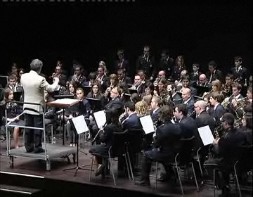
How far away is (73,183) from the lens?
909cm

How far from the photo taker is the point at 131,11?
18.6m

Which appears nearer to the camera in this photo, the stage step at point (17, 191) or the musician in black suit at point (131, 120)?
the musician in black suit at point (131, 120)

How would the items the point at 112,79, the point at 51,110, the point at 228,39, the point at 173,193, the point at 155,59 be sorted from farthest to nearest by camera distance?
the point at 155,59
the point at 228,39
the point at 112,79
the point at 51,110
the point at 173,193

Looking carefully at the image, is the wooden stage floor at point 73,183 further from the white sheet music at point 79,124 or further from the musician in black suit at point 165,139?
the white sheet music at point 79,124

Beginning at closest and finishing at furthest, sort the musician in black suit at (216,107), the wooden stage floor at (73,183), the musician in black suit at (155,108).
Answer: the wooden stage floor at (73,183)
the musician in black suit at (216,107)
the musician in black suit at (155,108)

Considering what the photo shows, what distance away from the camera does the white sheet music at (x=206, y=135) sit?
827 centimetres

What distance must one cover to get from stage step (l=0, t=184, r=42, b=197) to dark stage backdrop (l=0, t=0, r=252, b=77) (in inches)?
371

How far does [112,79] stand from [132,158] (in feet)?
12.6

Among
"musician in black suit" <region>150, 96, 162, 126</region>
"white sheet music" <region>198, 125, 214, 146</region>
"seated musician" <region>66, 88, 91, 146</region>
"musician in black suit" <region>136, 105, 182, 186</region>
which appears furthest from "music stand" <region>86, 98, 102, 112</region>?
"white sheet music" <region>198, 125, 214, 146</region>

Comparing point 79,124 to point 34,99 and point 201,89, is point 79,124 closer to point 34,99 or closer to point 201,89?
point 34,99

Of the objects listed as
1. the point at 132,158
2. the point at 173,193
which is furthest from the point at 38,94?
the point at 173,193

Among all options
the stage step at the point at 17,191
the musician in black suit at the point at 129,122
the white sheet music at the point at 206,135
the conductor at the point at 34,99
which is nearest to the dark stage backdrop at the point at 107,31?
the musician in black suit at the point at 129,122

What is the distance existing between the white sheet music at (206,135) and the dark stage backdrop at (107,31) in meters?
9.26

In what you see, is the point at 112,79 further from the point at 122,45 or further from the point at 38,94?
the point at 122,45
